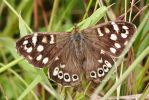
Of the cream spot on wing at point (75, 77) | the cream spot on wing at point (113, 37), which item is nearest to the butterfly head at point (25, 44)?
the cream spot on wing at point (75, 77)

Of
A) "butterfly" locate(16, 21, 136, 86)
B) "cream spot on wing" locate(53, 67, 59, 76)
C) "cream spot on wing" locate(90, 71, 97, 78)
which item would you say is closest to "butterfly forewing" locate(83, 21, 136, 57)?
"butterfly" locate(16, 21, 136, 86)

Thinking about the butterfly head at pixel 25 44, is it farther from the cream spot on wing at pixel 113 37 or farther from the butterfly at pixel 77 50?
the cream spot on wing at pixel 113 37

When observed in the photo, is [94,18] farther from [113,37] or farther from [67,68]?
[67,68]

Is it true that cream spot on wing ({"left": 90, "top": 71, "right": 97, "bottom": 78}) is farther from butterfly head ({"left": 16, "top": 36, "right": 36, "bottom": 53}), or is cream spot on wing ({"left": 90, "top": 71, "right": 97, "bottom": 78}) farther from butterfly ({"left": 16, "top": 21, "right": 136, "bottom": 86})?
butterfly head ({"left": 16, "top": 36, "right": 36, "bottom": 53})

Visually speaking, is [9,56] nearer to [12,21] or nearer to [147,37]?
[12,21]

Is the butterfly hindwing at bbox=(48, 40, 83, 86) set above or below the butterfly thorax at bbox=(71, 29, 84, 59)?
below

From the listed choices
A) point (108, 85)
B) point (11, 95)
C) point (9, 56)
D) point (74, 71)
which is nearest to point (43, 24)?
point (9, 56)
